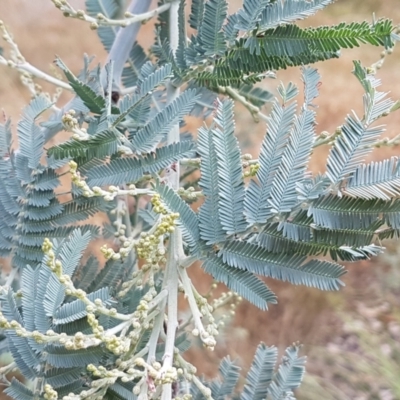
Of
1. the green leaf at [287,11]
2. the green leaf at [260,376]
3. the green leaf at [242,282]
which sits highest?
the green leaf at [287,11]

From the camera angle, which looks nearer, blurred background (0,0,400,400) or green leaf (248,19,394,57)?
Answer: green leaf (248,19,394,57)

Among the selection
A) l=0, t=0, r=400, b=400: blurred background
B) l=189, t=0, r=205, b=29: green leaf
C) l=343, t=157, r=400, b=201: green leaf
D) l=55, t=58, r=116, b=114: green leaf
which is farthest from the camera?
l=0, t=0, r=400, b=400: blurred background

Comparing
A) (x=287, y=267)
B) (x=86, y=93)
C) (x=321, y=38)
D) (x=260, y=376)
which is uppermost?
(x=321, y=38)

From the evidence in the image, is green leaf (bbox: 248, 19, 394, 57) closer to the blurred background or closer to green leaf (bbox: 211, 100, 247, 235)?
green leaf (bbox: 211, 100, 247, 235)

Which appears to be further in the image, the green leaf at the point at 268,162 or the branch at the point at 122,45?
the branch at the point at 122,45

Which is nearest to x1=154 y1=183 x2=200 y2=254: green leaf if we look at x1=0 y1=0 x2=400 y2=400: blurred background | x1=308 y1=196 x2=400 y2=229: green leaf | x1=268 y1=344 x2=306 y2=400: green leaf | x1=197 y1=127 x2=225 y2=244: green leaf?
x1=197 y1=127 x2=225 y2=244: green leaf

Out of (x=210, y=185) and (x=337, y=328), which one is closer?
(x=210, y=185)

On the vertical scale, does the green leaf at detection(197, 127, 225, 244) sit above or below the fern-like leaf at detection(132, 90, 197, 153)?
below

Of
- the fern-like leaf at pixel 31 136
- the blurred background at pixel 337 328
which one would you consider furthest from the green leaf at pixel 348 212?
the blurred background at pixel 337 328

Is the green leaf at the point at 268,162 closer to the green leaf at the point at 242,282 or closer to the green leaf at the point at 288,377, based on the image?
the green leaf at the point at 242,282

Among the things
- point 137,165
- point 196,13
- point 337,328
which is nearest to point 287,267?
point 137,165

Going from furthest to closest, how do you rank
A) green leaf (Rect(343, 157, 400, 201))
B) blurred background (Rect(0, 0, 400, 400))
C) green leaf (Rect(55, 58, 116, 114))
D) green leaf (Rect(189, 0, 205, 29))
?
blurred background (Rect(0, 0, 400, 400)) → green leaf (Rect(189, 0, 205, 29)) → green leaf (Rect(55, 58, 116, 114)) → green leaf (Rect(343, 157, 400, 201))

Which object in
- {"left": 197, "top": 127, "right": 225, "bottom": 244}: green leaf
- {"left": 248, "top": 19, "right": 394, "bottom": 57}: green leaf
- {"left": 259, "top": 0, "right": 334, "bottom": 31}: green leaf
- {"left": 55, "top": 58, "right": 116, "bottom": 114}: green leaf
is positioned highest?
Answer: {"left": 259, "top": 0, "right": 334, "bottom": 31}: green leaf

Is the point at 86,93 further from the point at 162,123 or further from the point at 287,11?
the point at 287,11
